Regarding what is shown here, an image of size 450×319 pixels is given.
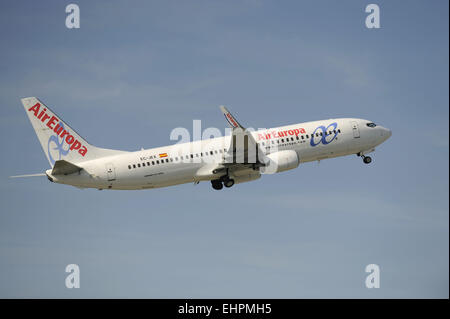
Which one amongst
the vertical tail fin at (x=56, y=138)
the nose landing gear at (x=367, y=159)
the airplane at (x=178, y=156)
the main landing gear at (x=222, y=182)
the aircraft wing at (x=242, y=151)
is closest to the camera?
the aircraft wing at (x=242, y=151)

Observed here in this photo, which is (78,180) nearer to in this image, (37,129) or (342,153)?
(37,129)

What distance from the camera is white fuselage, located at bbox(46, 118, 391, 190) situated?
66.8 metres

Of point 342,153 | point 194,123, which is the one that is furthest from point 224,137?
point 342,153

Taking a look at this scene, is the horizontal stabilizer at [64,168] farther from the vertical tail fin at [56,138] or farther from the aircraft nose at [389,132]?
the aircraft nose at [389,132]

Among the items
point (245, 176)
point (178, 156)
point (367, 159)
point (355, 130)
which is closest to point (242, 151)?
point (245, 176)

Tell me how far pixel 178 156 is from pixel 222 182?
683cm

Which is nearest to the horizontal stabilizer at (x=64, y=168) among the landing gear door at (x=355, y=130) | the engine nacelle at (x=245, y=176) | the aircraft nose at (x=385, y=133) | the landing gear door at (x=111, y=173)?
the landing gear door at (x=111, y=173)

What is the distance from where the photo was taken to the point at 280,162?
7000 centimetres

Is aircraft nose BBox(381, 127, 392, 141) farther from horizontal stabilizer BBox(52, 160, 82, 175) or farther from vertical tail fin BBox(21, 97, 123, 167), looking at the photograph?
horizontal stabilizer BBox(52, 160, 82, 175)

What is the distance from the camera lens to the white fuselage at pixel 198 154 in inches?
2630

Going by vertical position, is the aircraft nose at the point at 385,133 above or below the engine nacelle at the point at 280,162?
above

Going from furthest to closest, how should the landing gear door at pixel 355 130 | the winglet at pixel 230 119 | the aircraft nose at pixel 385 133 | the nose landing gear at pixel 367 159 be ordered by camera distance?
the aircraft nose at pixel 385 133 → the nose landing gear at pixel 367 159 → the landing gear door at pixel 355 130 → the winglet at pixel 230 119

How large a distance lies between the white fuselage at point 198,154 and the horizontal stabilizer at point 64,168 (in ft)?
1.21

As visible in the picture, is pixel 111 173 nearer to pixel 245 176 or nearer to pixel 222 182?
pixel 222 182
